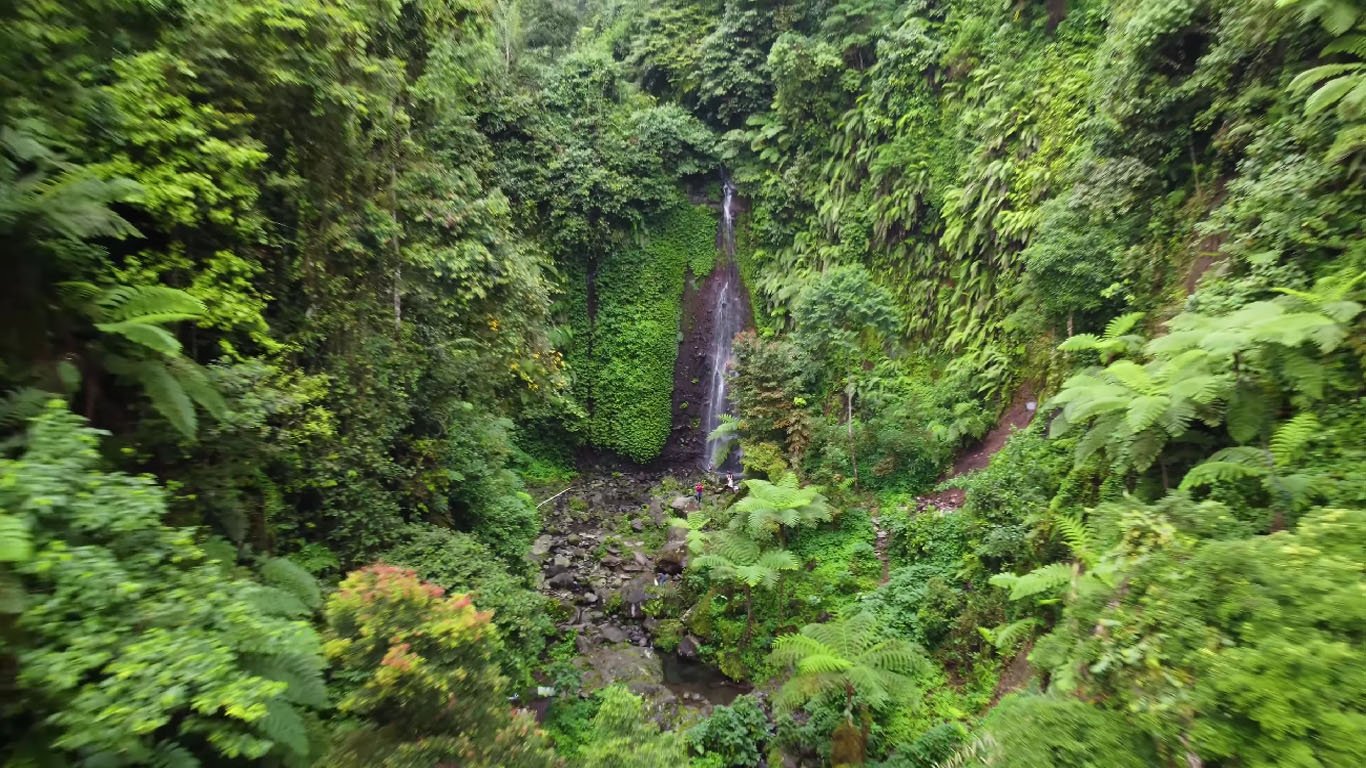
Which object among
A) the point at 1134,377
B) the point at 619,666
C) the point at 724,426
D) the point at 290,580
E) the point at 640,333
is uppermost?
the point at 640,333

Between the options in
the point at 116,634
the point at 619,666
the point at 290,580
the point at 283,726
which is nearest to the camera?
the point at 116,634

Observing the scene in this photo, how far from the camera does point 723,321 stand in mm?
19141

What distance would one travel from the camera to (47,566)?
2668mm

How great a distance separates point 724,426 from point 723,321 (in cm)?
597

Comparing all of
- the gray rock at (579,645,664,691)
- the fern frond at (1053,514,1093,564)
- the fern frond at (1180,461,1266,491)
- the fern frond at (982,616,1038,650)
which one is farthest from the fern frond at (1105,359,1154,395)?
the gray rock at (579,645,664,691)

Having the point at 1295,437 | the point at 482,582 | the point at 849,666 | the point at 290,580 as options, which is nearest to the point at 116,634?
the point at 290,580

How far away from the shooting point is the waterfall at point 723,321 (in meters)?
18.2

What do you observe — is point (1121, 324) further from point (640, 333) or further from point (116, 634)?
point (640, 333)

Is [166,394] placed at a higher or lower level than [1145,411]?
lower

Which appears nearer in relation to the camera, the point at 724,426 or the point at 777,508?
the point at 777,508

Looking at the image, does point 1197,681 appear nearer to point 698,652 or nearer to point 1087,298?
point 1087,298

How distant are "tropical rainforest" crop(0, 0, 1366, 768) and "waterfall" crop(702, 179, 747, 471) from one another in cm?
387

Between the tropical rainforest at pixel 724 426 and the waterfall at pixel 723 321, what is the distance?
3868 millimetres

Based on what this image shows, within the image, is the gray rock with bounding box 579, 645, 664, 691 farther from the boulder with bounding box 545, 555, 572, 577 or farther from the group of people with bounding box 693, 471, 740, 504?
the group of people with bounding box 693, 471, 740, 504
